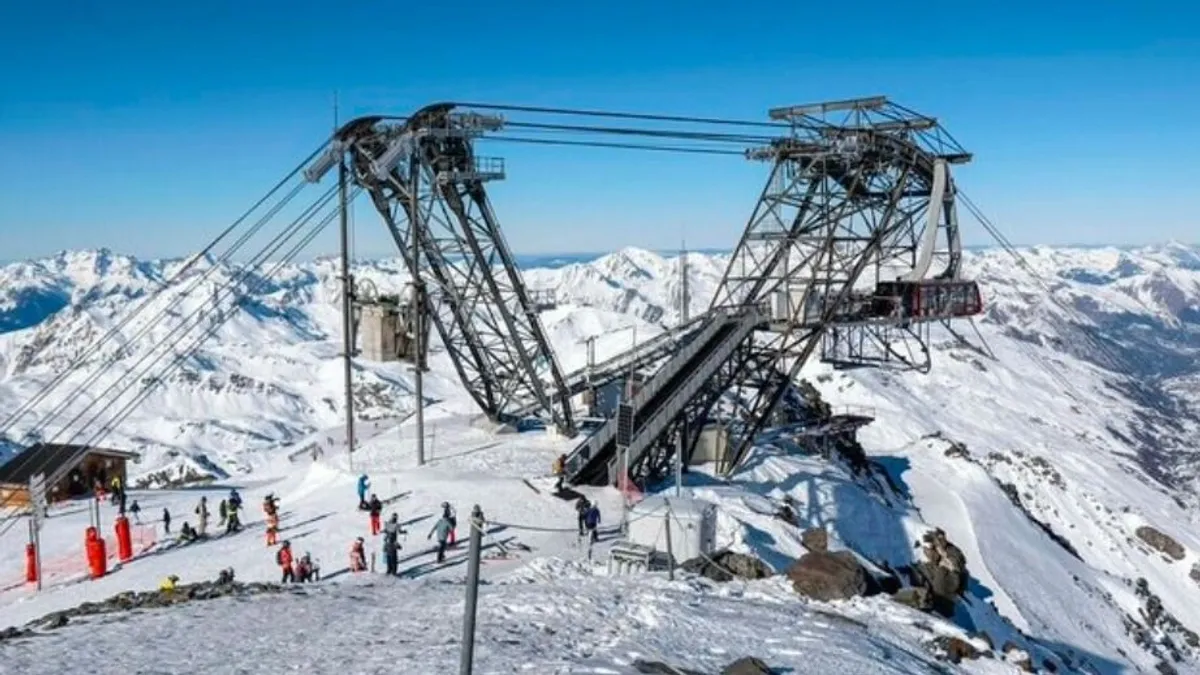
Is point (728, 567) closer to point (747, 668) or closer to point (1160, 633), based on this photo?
point (747, 668)

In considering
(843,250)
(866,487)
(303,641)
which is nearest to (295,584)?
(303,641)

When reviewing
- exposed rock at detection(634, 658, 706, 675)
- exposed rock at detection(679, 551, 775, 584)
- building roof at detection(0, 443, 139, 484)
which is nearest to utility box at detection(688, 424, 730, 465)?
exposed rock at detection(679, 551, 775, 584)

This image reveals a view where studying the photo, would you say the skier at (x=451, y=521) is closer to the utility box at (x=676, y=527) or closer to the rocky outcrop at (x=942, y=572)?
the utility box at (x=676, y=527)

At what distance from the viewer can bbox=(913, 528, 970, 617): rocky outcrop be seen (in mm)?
34875

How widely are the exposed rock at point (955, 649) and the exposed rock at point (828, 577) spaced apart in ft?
9.77

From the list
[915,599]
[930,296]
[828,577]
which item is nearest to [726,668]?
[828,577]

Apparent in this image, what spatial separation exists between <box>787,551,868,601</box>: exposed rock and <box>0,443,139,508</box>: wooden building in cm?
3116

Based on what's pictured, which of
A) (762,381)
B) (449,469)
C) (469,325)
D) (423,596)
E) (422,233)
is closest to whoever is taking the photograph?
(423,596)

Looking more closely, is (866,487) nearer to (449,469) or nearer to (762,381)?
(762,381)

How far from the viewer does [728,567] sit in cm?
2806

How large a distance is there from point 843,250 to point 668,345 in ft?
32.6

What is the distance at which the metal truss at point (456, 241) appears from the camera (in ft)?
129

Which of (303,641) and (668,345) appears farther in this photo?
(668,345)

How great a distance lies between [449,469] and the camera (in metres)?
38.3
